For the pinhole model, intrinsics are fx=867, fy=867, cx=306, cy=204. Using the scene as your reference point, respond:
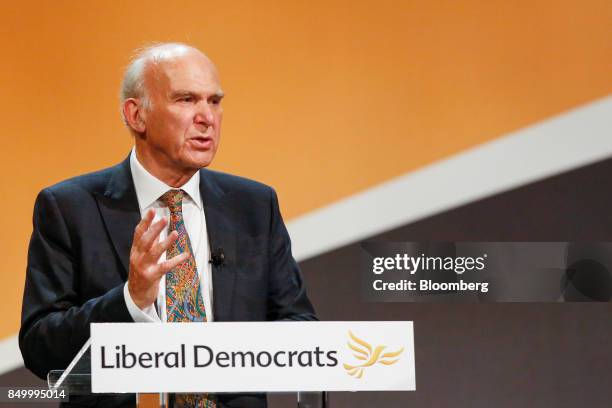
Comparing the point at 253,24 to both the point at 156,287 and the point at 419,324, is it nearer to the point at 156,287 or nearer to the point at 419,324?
the point at 419,324

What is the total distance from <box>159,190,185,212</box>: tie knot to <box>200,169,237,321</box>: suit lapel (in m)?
0.09

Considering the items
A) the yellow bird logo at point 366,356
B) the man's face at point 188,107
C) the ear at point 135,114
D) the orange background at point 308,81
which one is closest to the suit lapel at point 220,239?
the man's face at point 188,107

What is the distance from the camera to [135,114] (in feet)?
8.61

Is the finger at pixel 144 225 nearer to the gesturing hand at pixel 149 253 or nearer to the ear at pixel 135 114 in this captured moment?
the gesturing hand at pixel 149 253

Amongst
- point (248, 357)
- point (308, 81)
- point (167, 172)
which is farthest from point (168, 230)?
point (308, 81)

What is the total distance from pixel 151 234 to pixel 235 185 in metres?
0.89

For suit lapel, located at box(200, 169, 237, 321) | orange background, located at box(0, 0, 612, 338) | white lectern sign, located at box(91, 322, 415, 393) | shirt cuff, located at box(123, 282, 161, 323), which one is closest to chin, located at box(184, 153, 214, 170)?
suit lapel, located at box(200, 169, 237, 321)

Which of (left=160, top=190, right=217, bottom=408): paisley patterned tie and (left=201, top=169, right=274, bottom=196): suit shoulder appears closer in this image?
(left=160, top=190, right=217, bottom=408): paisley patterned tie

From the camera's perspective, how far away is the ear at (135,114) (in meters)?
2.60

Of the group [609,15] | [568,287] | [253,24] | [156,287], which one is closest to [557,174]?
[568,287]

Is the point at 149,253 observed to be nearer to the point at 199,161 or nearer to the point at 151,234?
the point at 151,234

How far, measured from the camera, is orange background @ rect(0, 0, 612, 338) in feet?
12.9

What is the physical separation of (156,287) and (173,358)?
0.67ft

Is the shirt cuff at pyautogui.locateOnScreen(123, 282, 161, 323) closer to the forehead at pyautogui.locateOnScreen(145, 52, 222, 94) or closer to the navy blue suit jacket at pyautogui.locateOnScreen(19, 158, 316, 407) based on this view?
the navy blue suit jacket at pyautogui.locateOnScreen(19, 158, 316, 407)
